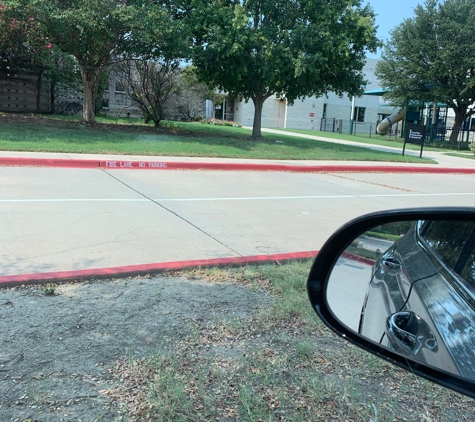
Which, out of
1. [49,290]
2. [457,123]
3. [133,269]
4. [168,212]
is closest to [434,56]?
[457,123]

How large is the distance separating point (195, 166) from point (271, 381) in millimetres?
10754

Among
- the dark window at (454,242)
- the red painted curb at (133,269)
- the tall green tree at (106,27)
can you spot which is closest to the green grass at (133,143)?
the tall green tree at (106,27)

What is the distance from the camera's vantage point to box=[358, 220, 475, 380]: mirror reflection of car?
4.76ft

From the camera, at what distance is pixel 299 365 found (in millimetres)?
3133

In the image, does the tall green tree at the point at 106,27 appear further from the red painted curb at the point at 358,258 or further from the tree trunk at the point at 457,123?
the tree trunk at the point at 457,123

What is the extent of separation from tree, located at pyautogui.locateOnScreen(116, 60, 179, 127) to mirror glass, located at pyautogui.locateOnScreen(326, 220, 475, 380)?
19947mm

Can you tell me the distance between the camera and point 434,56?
3009cm

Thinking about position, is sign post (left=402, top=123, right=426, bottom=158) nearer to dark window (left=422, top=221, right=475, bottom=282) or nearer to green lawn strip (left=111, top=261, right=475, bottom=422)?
green lawn strip (left=111, top=261, right=475, bottom=422)

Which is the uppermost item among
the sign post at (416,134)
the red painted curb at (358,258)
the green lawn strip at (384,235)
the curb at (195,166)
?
the green lawn strip at (384,235)

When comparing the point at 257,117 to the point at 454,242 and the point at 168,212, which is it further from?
the point at 454,242

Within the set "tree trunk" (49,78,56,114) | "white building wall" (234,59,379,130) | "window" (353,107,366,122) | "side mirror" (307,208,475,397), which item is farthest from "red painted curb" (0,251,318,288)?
"window" (353,107,366,122)

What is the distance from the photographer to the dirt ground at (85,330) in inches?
104

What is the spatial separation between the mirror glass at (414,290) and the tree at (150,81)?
785 inches

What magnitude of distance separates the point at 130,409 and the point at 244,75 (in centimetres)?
1886
